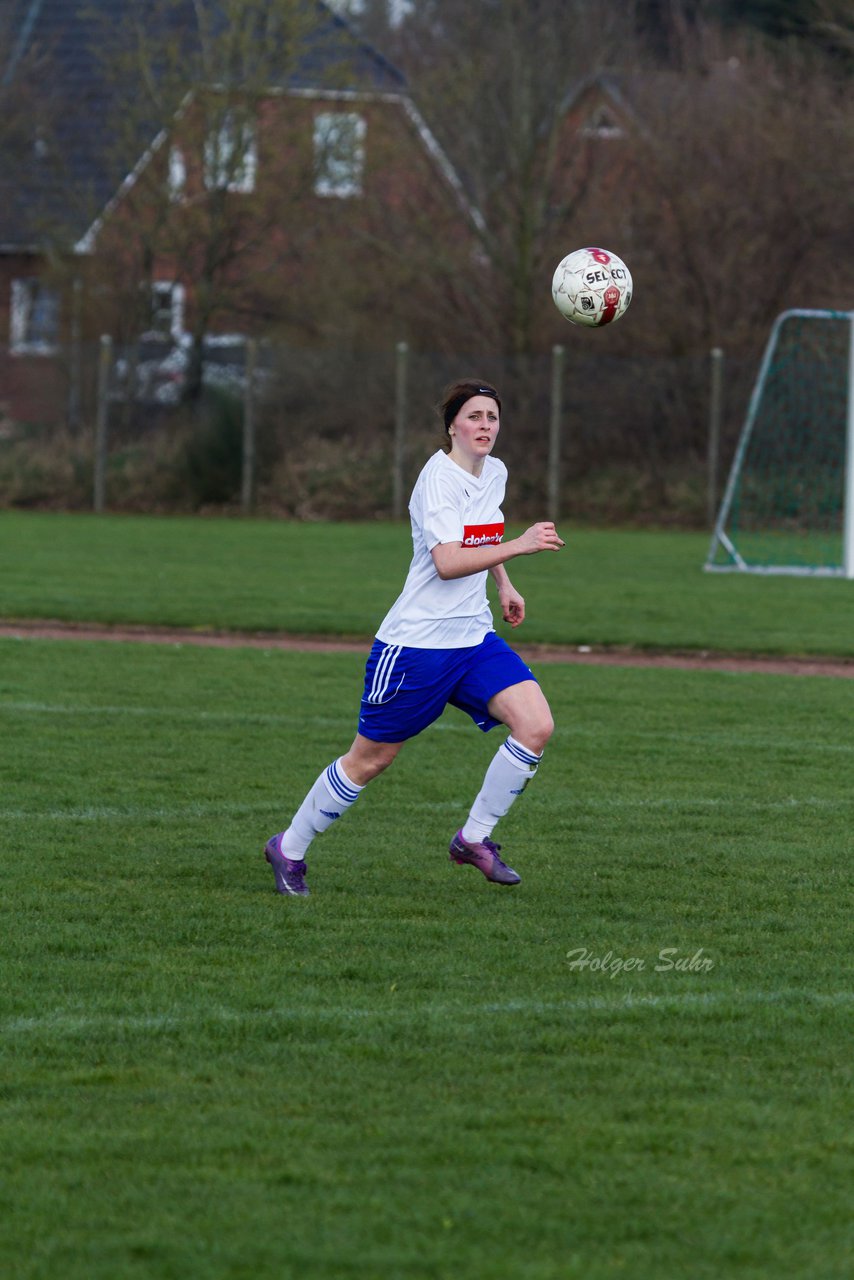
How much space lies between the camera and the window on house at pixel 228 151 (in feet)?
103

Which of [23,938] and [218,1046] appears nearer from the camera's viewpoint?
[218,1046]

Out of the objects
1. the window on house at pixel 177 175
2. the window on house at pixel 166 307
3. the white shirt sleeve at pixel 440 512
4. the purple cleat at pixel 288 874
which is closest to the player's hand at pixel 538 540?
the white shirt sleeve at pixel 440 512

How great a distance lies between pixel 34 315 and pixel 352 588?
18197 mm

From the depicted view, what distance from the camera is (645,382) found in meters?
27.5

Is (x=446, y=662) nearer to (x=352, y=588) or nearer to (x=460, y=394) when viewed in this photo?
(x=460, y=394)

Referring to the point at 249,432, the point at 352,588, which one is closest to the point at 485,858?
the point at 352,588

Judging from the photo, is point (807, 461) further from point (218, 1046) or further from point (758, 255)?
point (218, 1046)

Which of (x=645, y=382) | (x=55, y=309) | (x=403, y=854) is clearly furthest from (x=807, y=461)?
(x=403, y=854)

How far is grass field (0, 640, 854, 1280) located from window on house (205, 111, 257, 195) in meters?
23.7

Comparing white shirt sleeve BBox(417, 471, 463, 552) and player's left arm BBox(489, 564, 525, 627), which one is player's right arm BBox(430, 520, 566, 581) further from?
player's left arm BBox(489, 564, 525, 627)

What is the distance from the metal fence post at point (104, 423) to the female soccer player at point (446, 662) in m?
22.3

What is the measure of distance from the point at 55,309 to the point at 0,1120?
29.8m

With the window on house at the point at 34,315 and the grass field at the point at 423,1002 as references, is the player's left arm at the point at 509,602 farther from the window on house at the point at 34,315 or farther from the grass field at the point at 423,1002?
the window on house at the point at 34,315

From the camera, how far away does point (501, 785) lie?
661cm
